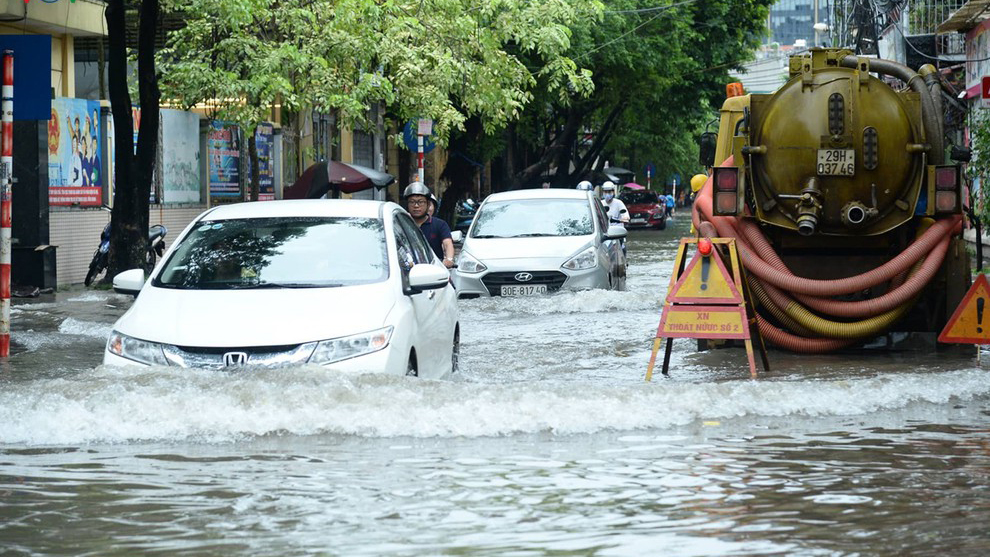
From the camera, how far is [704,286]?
11328 mm

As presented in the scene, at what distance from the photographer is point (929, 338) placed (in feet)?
43.8

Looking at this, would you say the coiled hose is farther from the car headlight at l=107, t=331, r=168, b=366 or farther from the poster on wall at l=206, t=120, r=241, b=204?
the poster on wall at l=206, t=120, r=241, b=204

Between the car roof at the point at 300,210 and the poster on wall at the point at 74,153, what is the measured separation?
42.1ft

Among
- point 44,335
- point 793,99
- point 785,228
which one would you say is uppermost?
point 793,99

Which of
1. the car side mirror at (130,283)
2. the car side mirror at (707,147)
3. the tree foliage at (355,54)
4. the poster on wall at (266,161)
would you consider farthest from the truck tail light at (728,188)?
the poster on wall at (266,161)

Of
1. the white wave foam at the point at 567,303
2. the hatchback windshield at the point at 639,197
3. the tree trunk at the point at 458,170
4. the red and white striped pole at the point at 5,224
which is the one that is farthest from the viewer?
the hatchback windshield at the point at 639,197

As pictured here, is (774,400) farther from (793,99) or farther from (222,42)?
(222,42)

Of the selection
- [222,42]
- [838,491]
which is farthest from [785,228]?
[222,42]

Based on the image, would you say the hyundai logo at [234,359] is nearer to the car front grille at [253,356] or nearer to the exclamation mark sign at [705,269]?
the car front grille at [253,356]

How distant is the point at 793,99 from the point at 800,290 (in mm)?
1582

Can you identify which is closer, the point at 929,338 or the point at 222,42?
the point at 929,338

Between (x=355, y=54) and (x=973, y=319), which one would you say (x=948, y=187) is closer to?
(x=973, y=319)

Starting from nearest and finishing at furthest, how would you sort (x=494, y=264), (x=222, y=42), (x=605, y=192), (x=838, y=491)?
1. (x=838, y=491)
2. (x=494, y=264)
3. (x=222, y=42)
4. (x=605, y=192)

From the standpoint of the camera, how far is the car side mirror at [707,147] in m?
14.4
